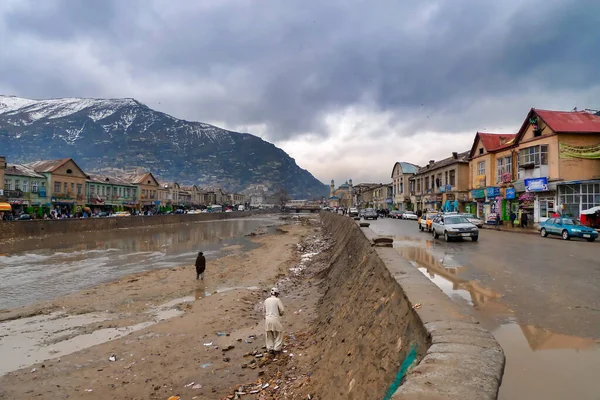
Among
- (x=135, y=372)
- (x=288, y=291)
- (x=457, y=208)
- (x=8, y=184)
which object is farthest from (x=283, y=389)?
(x=8, y=184)

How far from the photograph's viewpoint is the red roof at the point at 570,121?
30.4 metres

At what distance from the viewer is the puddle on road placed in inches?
151

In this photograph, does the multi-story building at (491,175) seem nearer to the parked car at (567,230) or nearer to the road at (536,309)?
the parked car at (567,230)

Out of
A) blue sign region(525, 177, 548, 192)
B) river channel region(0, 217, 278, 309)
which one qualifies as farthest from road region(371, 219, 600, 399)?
blue sign region(525, 177, 548, 192)

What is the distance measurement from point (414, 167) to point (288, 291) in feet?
223

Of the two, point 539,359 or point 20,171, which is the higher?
point 20,171

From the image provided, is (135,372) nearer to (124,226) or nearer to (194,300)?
(194,300)

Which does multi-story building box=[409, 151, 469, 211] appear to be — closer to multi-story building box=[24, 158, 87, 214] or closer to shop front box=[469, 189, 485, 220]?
shop front box=[469, 189, 485, 220]

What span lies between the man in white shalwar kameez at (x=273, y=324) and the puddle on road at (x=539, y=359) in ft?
13.5

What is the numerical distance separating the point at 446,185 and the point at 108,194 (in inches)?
2532

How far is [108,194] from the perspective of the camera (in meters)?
75.4

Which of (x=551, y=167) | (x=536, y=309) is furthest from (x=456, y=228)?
(x=551, y=167)

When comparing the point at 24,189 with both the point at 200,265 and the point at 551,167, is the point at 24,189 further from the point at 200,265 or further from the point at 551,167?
the point at 551,167

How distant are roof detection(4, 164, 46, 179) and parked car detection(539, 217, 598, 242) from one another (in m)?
63.5
